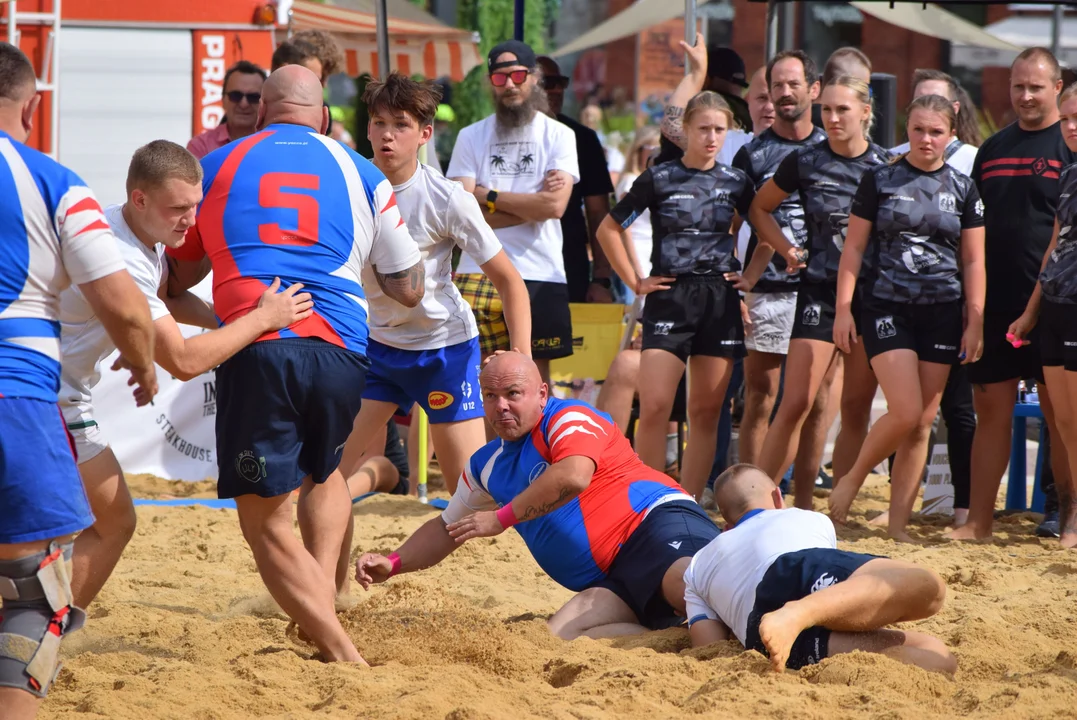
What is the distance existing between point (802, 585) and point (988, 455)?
3.07 meters

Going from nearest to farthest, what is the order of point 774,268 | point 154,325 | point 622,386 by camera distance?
point 154,325 → point 774,268 → point 622,386

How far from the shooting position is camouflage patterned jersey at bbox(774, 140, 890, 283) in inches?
263

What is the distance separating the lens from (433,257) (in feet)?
17.7

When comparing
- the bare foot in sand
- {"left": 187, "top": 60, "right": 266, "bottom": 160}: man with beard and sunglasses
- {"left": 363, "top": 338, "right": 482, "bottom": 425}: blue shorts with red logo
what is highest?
{"left": 187, "top": 60, "right": 266, "bottom": 160}: man with beard and sunglasses

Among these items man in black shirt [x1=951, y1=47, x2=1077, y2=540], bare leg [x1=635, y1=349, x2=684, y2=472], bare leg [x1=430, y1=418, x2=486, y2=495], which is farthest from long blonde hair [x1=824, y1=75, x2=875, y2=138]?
bare leg [x1=430, y1=418, x2=486, y2=495]

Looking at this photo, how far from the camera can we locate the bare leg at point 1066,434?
6.04m

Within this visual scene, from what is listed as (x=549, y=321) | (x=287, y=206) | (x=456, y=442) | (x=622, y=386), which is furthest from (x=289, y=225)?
(x=622, y=386)

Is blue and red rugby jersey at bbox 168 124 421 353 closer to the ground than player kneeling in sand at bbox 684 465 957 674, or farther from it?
farther from it

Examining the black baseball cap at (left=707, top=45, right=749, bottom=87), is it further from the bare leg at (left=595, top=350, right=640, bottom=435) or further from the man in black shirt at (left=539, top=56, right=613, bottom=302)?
the bare leg at (left=595, top=350, right=640, bottom=435)

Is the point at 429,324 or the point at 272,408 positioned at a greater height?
the point at 429,324

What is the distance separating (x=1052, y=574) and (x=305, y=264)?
3.59 meters

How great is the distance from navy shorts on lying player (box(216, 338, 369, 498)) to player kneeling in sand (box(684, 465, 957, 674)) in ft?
4.36

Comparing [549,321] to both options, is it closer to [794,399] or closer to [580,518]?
[794,399]

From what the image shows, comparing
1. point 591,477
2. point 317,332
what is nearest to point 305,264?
point 317,332
